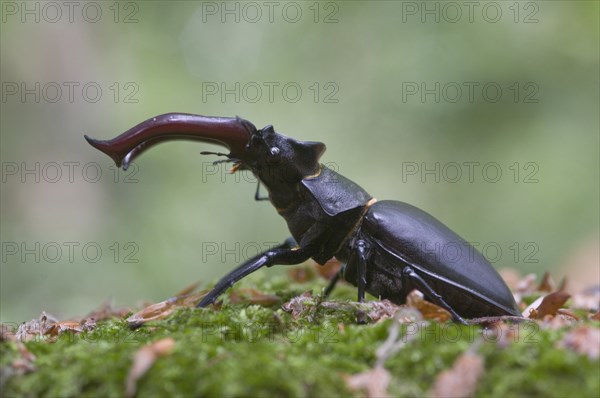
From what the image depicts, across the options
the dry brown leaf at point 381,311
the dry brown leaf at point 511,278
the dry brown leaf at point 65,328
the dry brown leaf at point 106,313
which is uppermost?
the dry brown leaf at point 381,311

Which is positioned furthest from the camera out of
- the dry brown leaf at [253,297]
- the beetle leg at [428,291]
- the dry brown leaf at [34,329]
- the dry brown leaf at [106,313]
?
the dry brown leaf at [106,313]

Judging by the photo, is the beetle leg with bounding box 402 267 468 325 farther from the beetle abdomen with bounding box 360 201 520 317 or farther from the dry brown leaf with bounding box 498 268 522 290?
the dry brown leaf with bounding box 498 268 522 290

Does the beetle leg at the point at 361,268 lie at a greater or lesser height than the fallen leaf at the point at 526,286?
greater

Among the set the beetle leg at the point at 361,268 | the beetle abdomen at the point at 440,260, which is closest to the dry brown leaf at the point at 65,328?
the beetle leg at the point at 361,268

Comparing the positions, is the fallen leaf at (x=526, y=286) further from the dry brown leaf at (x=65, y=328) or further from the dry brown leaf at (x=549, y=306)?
the dry brown leaf at (x=65, y=328)

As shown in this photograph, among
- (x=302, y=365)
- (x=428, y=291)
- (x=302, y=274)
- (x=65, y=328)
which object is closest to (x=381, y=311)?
(x=428, y=291)

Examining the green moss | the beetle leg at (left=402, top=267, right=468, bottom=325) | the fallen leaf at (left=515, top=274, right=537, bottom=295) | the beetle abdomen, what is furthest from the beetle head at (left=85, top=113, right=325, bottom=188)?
the fallen leaf at (left=515, top=274, right=537, bottom=295)
